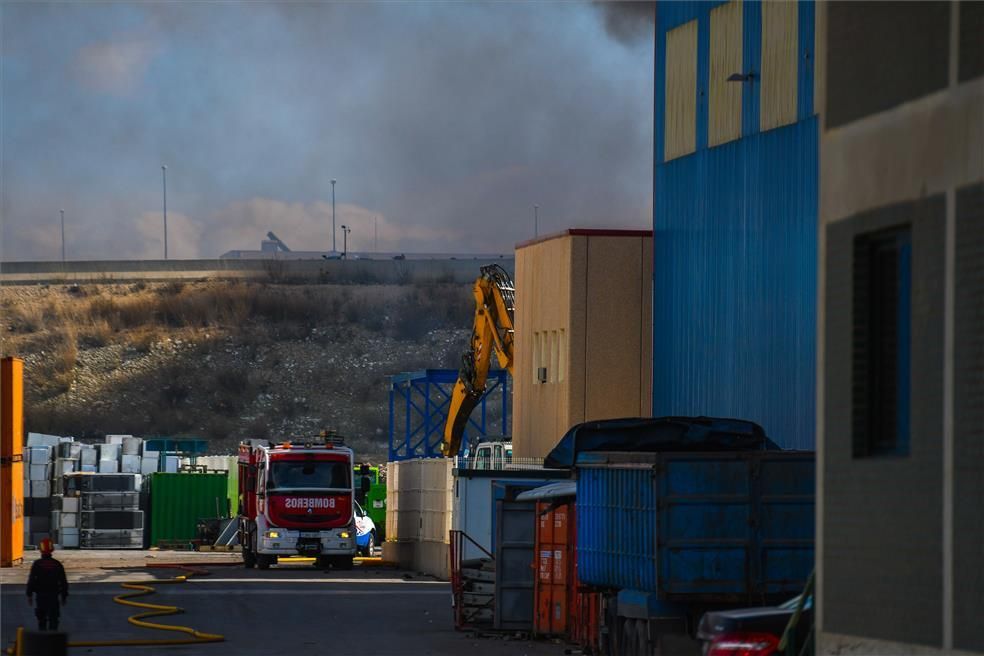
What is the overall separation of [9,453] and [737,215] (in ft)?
69.2

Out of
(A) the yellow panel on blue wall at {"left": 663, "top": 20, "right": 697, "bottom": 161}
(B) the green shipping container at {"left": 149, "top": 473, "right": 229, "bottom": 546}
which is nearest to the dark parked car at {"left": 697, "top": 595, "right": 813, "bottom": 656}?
(A) the yellow panel on blue wall at {"left": 663, "top": 20, "right": 697, "bottom": 161}

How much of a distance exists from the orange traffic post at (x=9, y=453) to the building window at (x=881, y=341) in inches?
1270

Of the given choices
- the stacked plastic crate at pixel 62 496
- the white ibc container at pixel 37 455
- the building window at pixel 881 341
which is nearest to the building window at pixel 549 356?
the stacked plastic crate at pixel 62 496

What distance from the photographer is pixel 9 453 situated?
43250 mm

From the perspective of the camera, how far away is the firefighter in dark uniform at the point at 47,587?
2284 centimetres

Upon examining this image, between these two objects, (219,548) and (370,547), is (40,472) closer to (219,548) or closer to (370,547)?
(219,548)

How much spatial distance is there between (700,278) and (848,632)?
18438 mm

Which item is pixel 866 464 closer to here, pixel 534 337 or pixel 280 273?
pixel 534 337

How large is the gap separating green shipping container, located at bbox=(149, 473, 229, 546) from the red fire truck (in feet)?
41.5

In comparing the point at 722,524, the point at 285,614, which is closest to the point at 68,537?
the point at 285,614

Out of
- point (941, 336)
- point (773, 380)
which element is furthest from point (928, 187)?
point (773, 380)

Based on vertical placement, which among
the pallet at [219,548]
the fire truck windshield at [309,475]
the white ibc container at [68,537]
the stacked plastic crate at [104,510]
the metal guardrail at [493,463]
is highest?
the metal guardrail at [493,463]

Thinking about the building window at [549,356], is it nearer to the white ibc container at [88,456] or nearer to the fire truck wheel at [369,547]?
the fire truck wheel at [369,547]

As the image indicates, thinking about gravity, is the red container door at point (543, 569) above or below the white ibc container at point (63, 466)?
above
